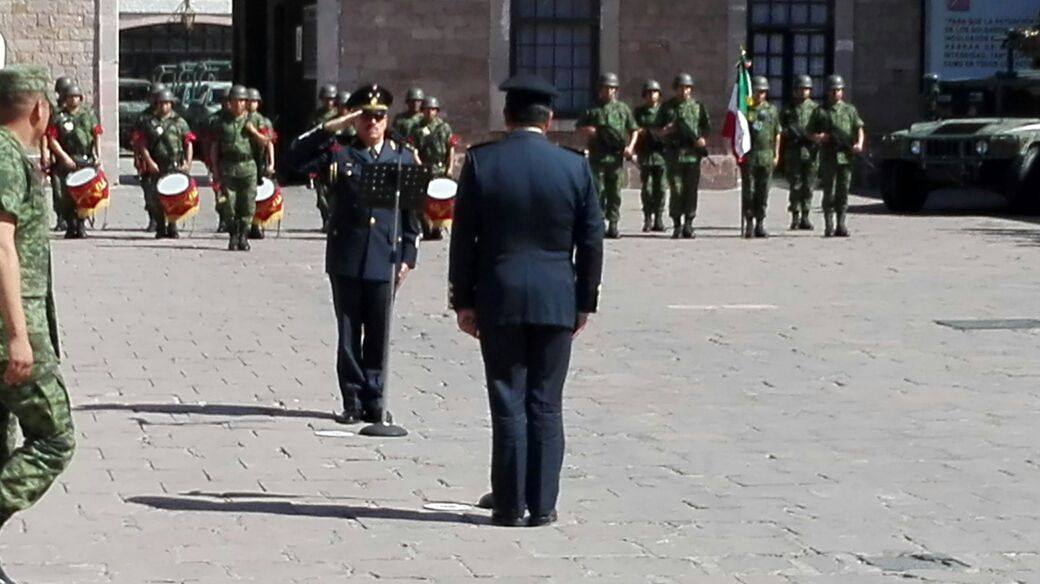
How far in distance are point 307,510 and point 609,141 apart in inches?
645

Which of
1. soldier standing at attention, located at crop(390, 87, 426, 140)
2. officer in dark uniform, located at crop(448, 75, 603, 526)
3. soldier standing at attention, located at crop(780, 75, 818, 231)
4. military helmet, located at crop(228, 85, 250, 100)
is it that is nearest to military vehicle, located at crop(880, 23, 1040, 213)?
soldier standing at attention, located at crop(780, 75, 818, 231)

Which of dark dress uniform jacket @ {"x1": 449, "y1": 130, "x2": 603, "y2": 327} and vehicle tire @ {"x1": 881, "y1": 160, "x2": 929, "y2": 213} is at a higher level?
dark dress uniform jacket @ {"x1": 449, "y1": 130, "x2": 603, "y2": 327}

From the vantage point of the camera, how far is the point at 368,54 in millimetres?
31891

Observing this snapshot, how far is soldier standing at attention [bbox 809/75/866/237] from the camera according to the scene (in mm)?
25000

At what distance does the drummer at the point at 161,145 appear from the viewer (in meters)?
24.4

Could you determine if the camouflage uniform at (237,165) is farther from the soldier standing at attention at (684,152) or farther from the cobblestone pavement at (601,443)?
the soldier standing at attention at (684,152)

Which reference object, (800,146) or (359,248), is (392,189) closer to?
(359,248)

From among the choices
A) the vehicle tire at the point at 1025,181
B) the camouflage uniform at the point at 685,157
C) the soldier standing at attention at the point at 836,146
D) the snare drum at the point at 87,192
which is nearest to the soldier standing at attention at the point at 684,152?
the camouflage uniform at the point at 685,157

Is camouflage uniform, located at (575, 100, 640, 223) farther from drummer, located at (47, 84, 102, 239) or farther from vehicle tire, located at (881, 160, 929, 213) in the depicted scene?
drummer, located at (47, 84, 102, 239)

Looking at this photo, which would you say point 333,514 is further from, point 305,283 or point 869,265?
point 869,265

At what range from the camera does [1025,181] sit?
28.0 metres

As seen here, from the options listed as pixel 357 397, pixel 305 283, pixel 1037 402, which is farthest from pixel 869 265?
pixel 357 397

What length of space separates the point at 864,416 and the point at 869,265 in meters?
9.59

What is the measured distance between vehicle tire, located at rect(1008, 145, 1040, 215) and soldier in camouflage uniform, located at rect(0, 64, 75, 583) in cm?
2158
